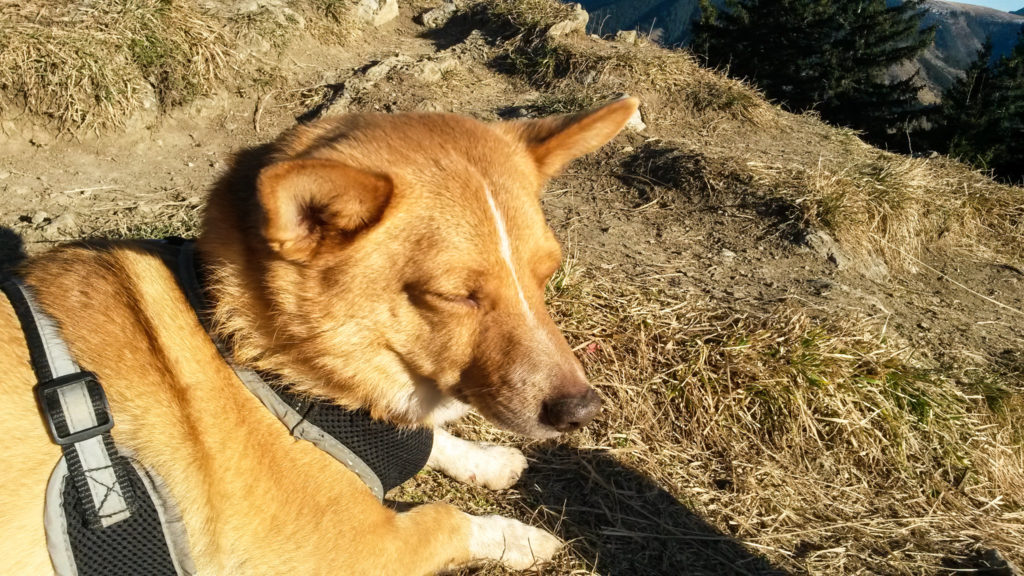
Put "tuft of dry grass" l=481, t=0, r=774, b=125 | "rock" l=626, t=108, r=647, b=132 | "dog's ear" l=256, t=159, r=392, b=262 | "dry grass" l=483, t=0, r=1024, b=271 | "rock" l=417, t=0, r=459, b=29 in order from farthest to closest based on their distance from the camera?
"rock" l=417, t=0, r=459, b=29, "tuft of dry grass" l=481, t=0, r=774, b=125, "rock" l=626, t=108, r=647, b=132, "dry grass" l=483, t=0, r=1024, b=271, "dog's ear" l=256, t=159, r=392, b=262

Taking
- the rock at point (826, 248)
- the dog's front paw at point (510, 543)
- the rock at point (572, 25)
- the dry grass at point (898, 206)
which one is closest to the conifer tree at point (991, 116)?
the dry grass at point (898, 206)

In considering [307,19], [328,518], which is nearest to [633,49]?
[307,19]

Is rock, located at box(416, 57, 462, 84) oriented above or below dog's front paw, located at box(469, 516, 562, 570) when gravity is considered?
above

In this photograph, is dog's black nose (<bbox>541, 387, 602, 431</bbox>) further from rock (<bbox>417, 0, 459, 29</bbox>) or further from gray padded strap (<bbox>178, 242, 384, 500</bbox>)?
rock (<bbox>417, 0, 459, 29</bbox>)

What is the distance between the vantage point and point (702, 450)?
3.46 m

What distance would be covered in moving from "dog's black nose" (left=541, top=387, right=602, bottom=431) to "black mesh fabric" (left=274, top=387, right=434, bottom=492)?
59cm

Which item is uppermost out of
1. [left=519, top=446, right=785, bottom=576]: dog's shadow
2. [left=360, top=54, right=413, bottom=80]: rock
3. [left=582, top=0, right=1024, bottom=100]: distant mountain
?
[left=360, top=54, right=413, bottom=80]: rock

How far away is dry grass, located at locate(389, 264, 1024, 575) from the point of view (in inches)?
119

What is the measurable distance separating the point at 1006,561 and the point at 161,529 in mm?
3708

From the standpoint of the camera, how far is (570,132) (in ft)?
8.18

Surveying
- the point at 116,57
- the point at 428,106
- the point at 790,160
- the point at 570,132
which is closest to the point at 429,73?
the point at 428,106

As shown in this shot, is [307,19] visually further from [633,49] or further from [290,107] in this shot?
[633,49]

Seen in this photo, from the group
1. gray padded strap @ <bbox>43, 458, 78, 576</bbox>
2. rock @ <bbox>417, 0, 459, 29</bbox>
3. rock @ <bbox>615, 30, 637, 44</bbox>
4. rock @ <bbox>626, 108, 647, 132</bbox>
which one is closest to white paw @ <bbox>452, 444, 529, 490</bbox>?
gray padded strap @ <bbox>43, 458, 78, 576</bbox>

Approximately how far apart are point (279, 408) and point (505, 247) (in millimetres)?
958
